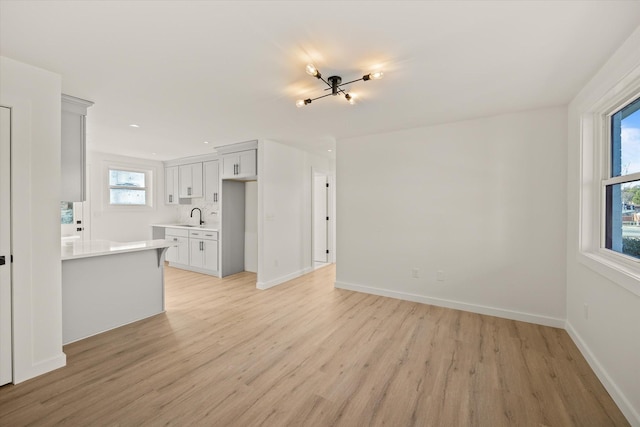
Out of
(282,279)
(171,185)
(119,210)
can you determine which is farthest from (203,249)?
(119,210)

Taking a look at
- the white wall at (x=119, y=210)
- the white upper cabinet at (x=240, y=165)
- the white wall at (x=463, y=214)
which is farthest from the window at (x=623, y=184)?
the white wall at (x=119, y=210)

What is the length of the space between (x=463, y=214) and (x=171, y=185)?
20.0 ft

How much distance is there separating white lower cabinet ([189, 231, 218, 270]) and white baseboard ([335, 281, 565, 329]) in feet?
8.00

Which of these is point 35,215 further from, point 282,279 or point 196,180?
point 196,180

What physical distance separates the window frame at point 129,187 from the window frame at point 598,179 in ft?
24.5

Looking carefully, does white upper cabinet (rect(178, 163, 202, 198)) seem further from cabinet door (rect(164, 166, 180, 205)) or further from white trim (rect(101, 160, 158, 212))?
white trim (rect(101, 160, 158, 212))

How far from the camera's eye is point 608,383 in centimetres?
199

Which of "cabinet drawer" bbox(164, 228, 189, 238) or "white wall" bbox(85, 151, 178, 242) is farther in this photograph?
"cabinet drawer" bbox(164, 228, 189, 238)

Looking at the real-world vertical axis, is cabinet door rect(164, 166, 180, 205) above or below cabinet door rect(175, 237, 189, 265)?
above

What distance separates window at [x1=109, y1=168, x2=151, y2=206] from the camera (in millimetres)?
5867

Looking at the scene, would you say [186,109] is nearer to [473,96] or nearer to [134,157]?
[473,96]

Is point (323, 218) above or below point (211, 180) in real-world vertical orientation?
below

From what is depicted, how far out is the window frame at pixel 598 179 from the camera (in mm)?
2061

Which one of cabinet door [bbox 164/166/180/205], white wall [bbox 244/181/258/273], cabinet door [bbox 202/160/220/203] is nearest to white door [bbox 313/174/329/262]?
white wall [bbox 244/181/258/273]
